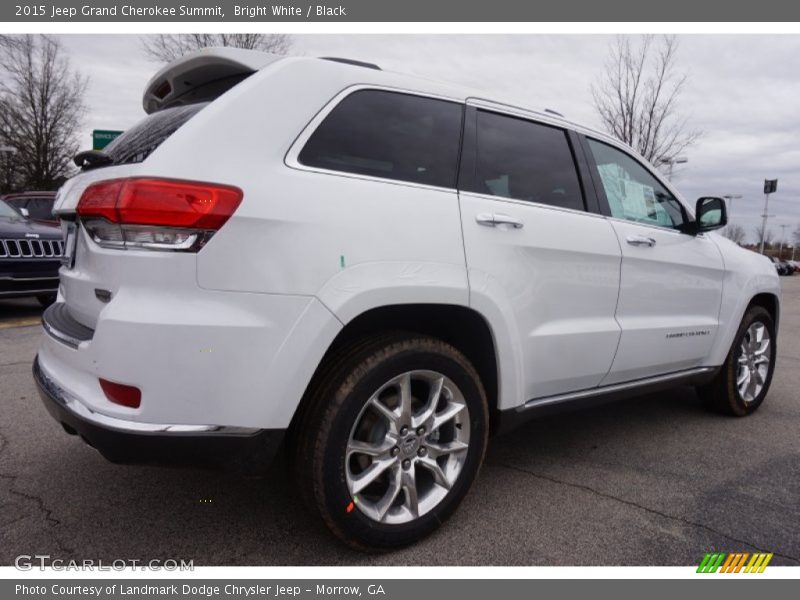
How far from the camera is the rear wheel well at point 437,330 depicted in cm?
210

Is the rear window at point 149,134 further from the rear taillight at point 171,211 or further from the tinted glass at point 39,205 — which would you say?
the tinted glass at point 39,205

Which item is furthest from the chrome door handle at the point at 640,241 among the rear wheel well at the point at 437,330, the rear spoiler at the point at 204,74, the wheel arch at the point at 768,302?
the rear spoiler at the point at 204,74

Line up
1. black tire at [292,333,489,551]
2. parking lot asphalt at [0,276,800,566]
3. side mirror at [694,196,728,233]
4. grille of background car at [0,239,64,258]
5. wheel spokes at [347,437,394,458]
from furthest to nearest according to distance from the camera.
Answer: grille of background car at [0,239,64,258] < side mirror at [694,196,728,233] < parking lot asphalt at [0,276,800,566] < wheel spokes at [347,437,394,458] < black tire at [292,333,489,551]

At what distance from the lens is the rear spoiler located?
2.14 m

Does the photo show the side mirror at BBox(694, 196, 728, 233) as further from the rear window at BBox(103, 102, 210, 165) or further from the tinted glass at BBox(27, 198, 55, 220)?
Answer: the tinted glass at BBox(27, 198, 55, 220)

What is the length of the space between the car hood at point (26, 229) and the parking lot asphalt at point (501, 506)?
404 cm

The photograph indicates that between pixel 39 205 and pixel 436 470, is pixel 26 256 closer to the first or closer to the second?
pixel 39 205

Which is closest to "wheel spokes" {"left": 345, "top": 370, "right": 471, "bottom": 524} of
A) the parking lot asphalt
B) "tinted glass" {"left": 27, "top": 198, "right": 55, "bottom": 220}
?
the parking lot asphalt

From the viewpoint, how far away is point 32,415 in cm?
363

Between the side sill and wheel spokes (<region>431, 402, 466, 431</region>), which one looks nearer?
wheel spokes (<region>431, 402, 466, 431</region>)

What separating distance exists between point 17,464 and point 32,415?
2.77 feet

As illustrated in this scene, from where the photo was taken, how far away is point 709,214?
353 centimetres

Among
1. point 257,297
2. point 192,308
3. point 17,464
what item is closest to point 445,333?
point 257,297

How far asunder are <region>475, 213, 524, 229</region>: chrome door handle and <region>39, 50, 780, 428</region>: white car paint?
0.03 m
